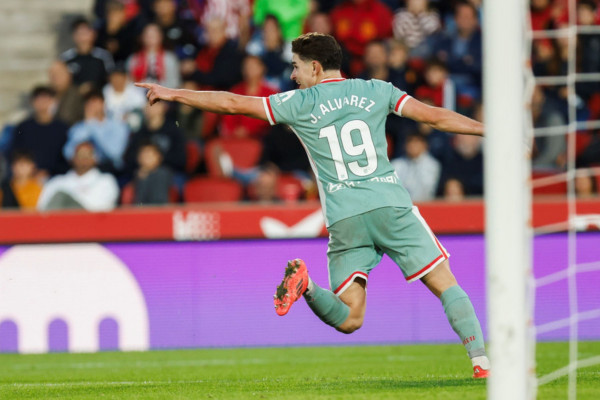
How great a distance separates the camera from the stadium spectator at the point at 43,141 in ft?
40.0

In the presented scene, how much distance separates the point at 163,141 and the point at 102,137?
0.83 m

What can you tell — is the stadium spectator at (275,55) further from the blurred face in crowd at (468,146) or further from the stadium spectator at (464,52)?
the blurred face in crowd at (468,146)

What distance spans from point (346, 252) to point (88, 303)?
4.51m

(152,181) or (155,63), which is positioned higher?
(155,63)

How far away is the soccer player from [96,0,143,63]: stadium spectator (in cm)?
780

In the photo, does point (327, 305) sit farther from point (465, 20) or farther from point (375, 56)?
point (465, 20)

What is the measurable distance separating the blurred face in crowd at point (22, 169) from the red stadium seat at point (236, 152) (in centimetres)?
195

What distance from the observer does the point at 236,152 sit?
12.0 metres

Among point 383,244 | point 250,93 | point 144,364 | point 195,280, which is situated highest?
point 250,93

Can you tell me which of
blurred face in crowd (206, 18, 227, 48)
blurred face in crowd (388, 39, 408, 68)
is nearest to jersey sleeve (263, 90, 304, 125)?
blurred face in crowd (388, 39, 408, 68)

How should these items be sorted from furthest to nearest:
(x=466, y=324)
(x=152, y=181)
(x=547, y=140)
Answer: (x=547, y=140) < (x=152, y=181) < (x=466, y=324)

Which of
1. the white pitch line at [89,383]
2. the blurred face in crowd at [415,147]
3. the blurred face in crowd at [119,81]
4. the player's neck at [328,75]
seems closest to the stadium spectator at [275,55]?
the blurred face in crowd at [119,81]

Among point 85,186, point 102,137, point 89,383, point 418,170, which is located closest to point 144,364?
point 89,383

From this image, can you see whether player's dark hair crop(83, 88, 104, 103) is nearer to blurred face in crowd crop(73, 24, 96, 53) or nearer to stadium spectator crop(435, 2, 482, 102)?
blurred face in crowd crop(73, 24, 96, 53)
